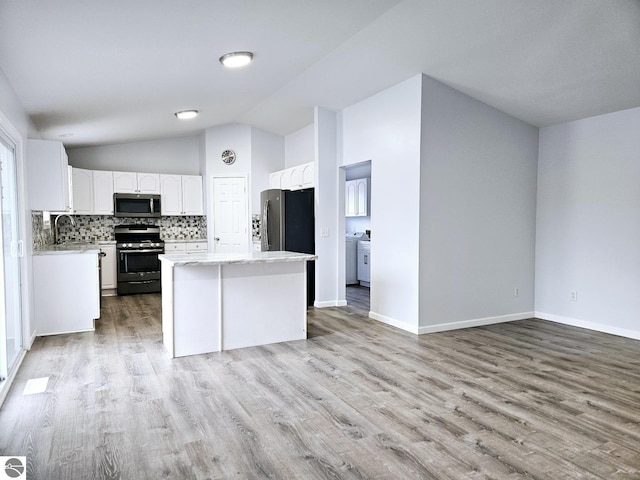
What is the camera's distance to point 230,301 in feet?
13.8

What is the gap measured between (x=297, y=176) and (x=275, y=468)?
5130 mm

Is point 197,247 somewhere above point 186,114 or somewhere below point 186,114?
below

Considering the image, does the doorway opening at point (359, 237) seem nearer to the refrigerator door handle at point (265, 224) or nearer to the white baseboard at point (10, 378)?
the refrigerator door handle at point (265, 224)

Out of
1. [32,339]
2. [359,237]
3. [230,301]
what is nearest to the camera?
[230,301]

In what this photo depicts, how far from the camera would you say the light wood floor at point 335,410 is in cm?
221

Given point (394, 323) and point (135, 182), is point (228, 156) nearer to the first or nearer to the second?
point (135, 182)

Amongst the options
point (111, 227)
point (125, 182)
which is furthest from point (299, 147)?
point (111, 227)

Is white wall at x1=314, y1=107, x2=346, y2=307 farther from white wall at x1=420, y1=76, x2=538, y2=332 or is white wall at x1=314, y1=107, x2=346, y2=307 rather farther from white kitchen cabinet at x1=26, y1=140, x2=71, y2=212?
white kitchen cabinet at x1=26, y1=140, x2=71, y2=212

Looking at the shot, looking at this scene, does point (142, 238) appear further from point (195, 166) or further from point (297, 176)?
point (297, 176)

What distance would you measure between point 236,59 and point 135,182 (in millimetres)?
4615

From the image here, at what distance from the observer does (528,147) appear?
546 cm

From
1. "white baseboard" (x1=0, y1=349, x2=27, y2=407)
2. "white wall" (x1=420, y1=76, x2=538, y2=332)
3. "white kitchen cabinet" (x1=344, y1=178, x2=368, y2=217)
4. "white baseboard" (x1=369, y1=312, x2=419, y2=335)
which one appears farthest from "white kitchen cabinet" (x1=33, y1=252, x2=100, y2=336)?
"white kitchen cabinet" (x1=344, y1=178, x2=368, y2=217)

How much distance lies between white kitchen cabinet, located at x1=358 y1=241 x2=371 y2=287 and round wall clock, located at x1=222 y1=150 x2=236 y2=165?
2.81 m

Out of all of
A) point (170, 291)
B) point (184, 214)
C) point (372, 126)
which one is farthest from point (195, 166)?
point (170, 291)
